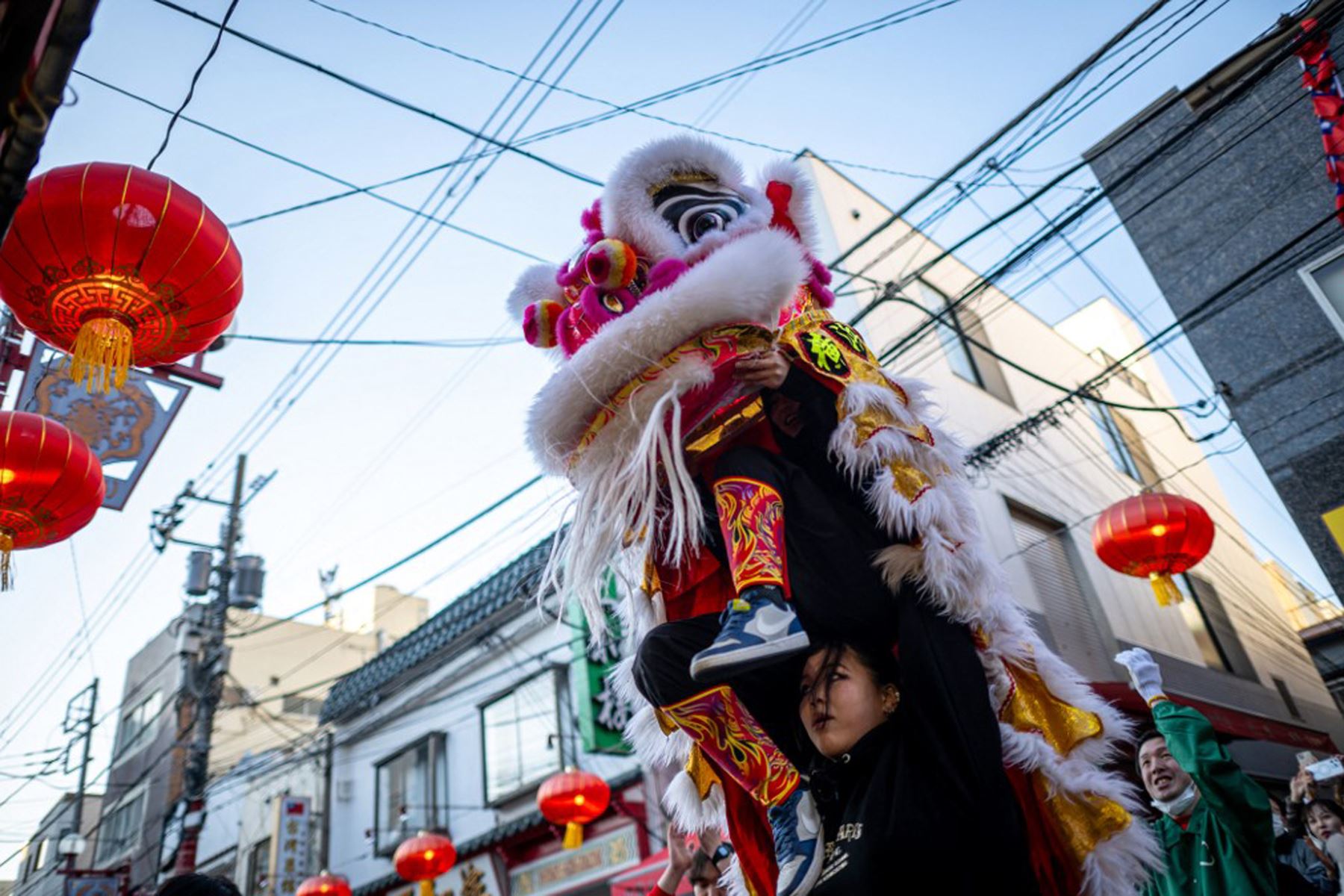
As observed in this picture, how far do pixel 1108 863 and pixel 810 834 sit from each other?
0.69 meters

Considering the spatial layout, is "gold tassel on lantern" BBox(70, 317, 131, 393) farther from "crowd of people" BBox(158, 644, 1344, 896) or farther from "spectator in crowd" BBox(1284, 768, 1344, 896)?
"spectator in crowd" BBox(1284, 768, 1344, 896)

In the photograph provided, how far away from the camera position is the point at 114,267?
3908mm

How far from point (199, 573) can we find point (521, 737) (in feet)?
21.5

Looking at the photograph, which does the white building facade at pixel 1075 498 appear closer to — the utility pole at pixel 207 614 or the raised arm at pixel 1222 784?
the raised arm at pixel 1222 784

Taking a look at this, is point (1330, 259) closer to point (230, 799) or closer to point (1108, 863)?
point (1108, 863)

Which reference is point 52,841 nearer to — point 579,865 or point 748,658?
point 579,865

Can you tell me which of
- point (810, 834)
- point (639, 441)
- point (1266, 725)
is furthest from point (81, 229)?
point (1266, 725)

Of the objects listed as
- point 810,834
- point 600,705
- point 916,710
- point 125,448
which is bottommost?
point 810,834

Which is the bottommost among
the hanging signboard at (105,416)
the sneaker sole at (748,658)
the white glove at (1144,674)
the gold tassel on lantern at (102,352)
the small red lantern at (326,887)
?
the sneaker sole at (748,658)

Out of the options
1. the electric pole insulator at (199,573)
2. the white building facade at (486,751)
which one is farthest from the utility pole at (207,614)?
the white building facade at (486,751)

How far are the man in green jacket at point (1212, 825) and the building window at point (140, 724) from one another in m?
23.0

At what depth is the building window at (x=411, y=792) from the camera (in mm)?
14914

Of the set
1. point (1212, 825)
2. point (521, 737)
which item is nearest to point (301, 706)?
point (521, 737)

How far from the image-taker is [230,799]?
795 inches
